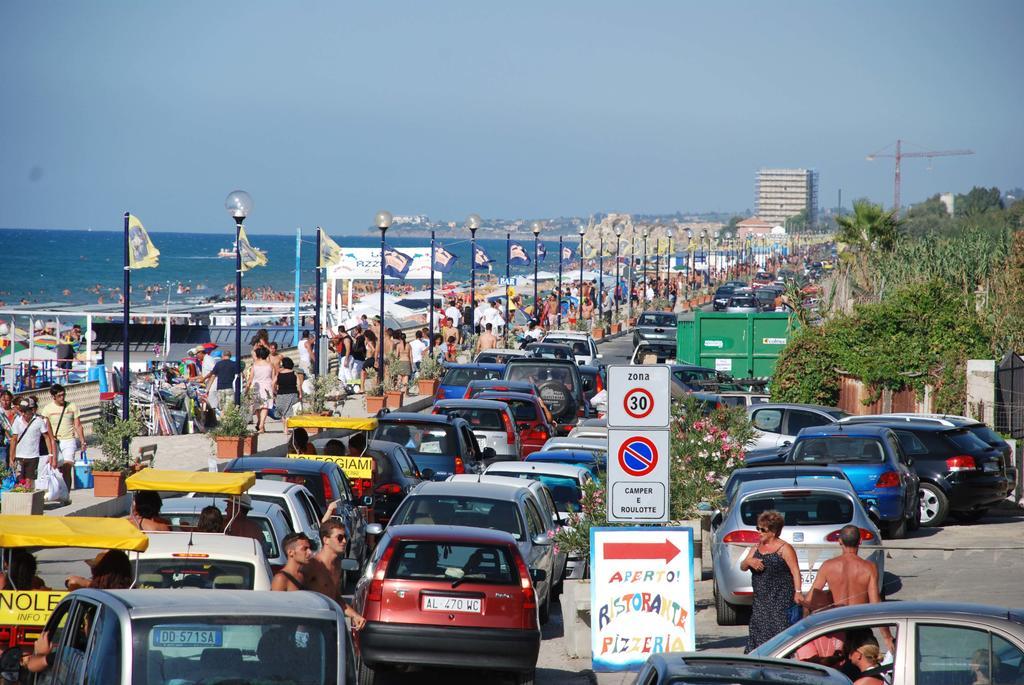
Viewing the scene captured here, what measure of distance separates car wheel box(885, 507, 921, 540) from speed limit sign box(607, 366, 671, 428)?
351 inches

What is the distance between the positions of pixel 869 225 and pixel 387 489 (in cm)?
4650

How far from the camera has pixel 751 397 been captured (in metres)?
30.4

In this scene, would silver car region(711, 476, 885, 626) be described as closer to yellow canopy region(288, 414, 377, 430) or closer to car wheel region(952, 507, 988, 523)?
yellow canopy region(288, 414, 377, 430)

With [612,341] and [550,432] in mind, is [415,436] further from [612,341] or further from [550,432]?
[612,341]

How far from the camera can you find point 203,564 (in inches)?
389

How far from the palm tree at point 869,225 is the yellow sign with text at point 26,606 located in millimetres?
53280

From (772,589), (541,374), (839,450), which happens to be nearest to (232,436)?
(839,450)

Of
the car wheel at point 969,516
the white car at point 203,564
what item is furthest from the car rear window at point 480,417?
the white car at point 203,564

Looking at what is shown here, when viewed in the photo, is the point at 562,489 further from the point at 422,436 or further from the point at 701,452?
the point at 422,436

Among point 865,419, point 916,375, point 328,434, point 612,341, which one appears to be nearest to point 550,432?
point 328,434

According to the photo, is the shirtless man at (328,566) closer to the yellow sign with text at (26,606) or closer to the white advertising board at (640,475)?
the yellow sign with text at (26,606)

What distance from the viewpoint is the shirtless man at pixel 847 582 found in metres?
10.8

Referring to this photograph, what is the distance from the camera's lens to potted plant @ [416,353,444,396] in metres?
36.5

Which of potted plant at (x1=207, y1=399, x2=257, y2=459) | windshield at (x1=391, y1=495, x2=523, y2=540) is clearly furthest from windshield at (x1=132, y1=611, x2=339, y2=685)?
potted plant at (x1=207, y1=399, x2=257, y2=459)
